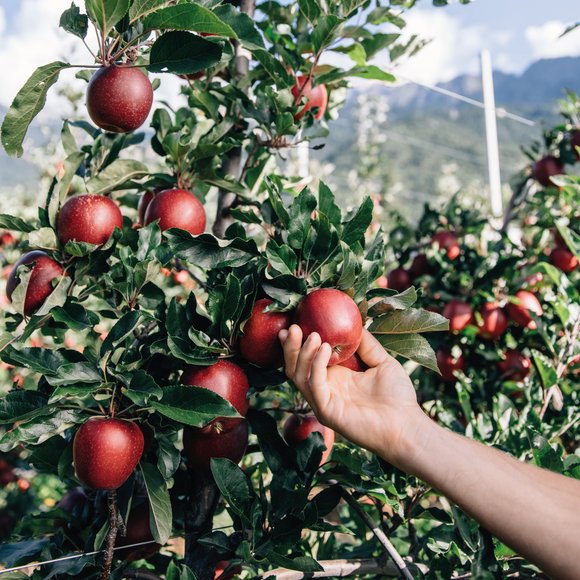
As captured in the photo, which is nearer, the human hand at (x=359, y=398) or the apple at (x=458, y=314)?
the human hand at (x=359, y=398)

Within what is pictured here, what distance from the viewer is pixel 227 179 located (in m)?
1.22

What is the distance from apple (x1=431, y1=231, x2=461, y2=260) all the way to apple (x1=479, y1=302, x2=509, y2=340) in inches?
10.7

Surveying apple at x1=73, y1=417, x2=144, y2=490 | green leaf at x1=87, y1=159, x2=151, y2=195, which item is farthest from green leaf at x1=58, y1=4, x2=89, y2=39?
apple at x1=73, y1=417, x2=144, y2=490

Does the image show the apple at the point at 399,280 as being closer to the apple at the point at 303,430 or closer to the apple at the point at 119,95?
the apple at the point at 303,430

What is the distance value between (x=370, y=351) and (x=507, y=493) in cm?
32

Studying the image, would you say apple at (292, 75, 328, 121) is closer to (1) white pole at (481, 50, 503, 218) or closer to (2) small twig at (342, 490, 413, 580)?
(2) small twig at (342, 490, 413, 580)

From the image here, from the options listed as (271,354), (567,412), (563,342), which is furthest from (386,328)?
(563,342)

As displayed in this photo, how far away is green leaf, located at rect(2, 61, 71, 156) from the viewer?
931 mm

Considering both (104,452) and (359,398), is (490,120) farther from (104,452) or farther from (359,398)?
(104,452)

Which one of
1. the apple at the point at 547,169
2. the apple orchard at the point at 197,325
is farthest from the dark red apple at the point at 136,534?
the apple at the point at 547,169

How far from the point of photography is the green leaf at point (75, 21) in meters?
0.94

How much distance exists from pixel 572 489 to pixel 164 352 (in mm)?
660

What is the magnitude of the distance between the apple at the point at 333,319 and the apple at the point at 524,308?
1105 mm

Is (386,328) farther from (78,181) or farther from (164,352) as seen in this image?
(78,181)
